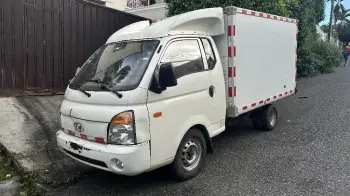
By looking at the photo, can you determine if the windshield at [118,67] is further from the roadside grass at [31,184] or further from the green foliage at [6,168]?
the green foliage at [6,168]

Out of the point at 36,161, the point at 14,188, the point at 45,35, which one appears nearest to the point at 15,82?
the point at 45,35

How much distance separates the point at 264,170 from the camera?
4.70m

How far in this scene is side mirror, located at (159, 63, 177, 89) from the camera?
3756 millimetres

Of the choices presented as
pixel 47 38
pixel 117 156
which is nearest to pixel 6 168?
pixel 117 156

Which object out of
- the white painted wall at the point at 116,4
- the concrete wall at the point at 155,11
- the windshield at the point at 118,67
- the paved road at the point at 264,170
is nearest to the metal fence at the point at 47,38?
the windshield at the point at 118,67

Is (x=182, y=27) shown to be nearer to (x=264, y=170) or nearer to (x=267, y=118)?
(x=264, y=170)

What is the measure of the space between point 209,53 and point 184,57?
62 centimetres

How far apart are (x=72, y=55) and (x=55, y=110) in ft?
6.66

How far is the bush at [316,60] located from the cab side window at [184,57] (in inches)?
525

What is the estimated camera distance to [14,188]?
13.9 feet

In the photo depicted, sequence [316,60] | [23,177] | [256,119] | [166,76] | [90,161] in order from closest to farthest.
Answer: [166,76] → [90,161] → [23,177] → [256,119] → [316,60]

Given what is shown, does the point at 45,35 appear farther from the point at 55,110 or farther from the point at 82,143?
the point at 82,143

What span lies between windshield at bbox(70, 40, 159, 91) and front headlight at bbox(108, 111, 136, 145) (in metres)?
0.36

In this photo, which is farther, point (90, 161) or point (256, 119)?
point (256, 119)
